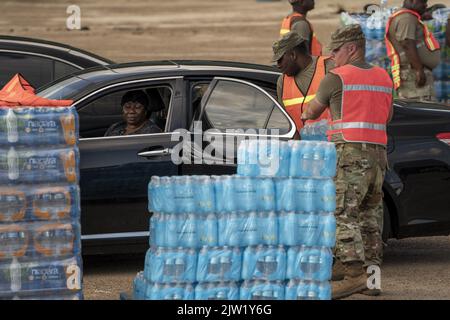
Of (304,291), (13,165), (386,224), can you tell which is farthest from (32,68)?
(304,291)

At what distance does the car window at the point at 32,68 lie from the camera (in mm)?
12914

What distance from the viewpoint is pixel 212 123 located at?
10.6 meters

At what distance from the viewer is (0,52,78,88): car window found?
42.4 ft

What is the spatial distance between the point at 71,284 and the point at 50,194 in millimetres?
555

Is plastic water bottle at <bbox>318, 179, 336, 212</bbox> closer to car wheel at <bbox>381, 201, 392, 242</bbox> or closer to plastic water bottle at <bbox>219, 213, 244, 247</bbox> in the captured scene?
plastic water bottle at <bbox>219, 213, 244, 247</bbox>

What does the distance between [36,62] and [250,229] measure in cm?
504

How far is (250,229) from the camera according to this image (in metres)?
8.55

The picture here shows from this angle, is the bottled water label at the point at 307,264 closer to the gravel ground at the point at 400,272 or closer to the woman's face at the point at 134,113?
the gravel ground at the point at 400,272

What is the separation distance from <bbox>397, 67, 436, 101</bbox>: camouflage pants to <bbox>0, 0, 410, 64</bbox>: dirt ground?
1046 cm

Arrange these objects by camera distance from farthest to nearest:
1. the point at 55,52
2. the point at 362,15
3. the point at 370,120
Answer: the point at 362,15 < the point at 55,52 < the point at 370,120

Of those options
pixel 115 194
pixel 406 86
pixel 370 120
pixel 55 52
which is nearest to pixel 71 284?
pixel 115 194

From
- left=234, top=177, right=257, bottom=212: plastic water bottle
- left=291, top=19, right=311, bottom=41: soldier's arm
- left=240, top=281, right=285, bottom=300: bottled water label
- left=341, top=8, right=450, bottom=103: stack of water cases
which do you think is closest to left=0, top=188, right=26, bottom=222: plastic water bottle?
left=234, top=177, right=257, bottom=212: plastic water bottle
